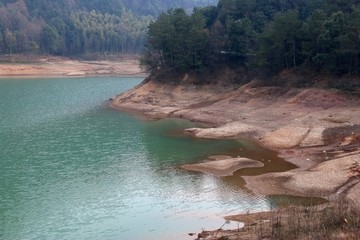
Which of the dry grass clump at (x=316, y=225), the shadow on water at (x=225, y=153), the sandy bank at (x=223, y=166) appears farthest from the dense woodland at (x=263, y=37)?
the dry grass clump at (x=316, y=225)

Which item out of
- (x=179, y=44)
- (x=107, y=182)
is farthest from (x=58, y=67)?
(x=107, y=182)

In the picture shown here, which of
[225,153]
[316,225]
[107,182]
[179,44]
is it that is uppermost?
[179,44]

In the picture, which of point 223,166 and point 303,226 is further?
point 223,166

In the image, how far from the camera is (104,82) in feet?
356

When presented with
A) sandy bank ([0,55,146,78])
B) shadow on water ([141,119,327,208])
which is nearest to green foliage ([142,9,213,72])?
shadow on water ([141,119,327,208])

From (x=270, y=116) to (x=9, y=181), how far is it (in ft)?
95.1

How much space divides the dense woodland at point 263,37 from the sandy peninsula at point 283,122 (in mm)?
4118

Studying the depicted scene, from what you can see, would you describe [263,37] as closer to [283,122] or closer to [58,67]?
[283,122]

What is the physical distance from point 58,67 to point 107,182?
100756 mm

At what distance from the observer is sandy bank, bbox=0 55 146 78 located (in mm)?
122688

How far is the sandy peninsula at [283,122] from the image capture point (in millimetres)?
32844

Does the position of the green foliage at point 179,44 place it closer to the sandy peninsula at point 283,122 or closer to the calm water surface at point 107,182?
the sandy peninsula at point 283,122

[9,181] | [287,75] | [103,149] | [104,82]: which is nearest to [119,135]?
[103,149]

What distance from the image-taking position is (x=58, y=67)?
13075 cm
